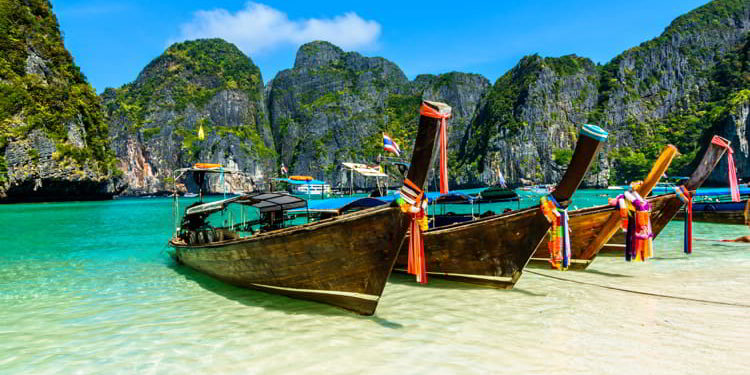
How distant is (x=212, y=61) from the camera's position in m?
155

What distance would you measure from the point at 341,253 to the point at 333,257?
0.18 m

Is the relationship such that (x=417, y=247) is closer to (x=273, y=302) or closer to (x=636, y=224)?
(x=273, y=302)

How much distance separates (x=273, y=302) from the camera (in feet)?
23.6

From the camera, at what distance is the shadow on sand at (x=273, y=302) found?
618cm

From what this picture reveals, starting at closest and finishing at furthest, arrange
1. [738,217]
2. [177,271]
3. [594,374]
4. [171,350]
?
[594,374], [171,350], [177,271], [738,217]

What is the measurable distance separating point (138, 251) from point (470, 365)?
1694 cm

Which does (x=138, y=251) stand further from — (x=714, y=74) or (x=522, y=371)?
(x=714, y=74)

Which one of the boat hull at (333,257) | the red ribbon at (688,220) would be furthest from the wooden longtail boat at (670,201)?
the boat hull at (333,257)

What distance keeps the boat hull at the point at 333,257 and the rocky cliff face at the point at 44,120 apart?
6339 centimetres

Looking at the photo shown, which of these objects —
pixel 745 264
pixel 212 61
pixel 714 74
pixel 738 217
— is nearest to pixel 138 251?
pixel 745 264

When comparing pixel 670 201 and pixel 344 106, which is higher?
pixel 344 106

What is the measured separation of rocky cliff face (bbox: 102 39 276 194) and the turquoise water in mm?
121365

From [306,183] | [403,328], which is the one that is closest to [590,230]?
[403,328]

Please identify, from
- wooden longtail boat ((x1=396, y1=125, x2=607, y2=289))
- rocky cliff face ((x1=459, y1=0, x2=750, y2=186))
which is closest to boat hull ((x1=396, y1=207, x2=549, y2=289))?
wooden longtail boat ((x1=396, y1=125, x2=607, y2=289))
